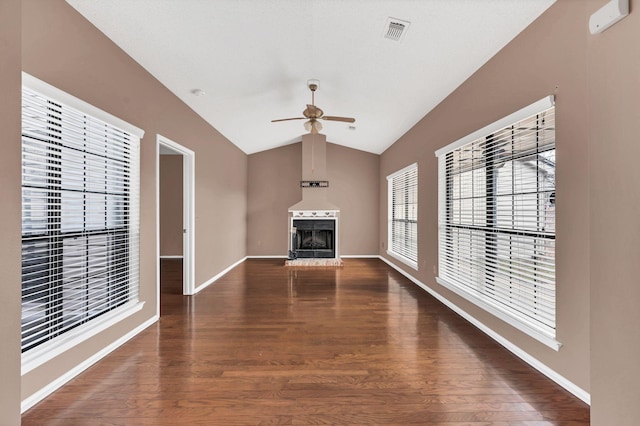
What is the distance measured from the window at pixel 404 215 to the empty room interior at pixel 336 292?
92 cm

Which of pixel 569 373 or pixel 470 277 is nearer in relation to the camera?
pixel 569 373

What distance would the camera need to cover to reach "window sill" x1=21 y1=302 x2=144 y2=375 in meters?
1.86

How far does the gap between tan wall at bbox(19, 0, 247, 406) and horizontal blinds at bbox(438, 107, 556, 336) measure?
3.13 m

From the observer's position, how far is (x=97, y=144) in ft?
8.14

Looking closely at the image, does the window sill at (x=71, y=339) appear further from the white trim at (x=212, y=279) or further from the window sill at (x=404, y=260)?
the window sill at (x=404, y=260)

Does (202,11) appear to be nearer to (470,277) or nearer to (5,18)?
(5,18)

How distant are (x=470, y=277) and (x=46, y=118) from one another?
12.9ft

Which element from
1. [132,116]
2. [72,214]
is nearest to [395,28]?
[132,116]

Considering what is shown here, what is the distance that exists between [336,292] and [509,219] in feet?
8.27

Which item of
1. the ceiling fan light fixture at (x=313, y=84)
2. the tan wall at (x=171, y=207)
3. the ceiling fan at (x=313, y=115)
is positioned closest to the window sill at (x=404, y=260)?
the ceiling fan at (x=313, y=115)

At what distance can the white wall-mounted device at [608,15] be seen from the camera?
114 centimetres

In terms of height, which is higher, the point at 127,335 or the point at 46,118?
the point at 46,118

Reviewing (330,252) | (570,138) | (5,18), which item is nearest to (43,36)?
(5,18)

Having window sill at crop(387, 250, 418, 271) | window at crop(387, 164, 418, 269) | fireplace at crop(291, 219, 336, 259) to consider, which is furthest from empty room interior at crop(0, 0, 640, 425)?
fireplace at crop(291, 219, 336, 259)
